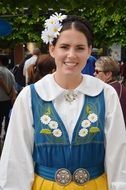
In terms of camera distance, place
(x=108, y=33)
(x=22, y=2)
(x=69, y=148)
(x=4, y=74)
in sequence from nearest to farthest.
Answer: (x=69, y=148)
(x=22, y=2)
(x=4, y=74)
(x=108, y=33)

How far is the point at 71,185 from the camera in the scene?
2.73 metres

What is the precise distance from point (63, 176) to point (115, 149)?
0.31 meters

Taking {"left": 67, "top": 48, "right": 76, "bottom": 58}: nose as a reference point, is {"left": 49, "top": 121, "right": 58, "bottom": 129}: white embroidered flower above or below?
below

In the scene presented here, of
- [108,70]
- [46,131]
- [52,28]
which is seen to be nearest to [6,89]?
[108,70]

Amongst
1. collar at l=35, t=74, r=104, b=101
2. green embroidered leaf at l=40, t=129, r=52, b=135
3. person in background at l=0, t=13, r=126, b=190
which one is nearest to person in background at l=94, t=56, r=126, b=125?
collar at l=35, t=74, r=104, b=101

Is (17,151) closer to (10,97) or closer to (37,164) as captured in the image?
(37,164)

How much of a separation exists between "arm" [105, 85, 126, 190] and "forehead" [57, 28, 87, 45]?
0.40 meters

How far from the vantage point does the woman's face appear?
8.91ft

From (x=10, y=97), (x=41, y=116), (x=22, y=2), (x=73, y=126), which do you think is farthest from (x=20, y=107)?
(x=10, y=97)

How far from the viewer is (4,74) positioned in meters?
7.34

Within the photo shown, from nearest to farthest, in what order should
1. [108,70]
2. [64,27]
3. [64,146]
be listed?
1. [64,146]
2. [64,27]
3. [108,70]

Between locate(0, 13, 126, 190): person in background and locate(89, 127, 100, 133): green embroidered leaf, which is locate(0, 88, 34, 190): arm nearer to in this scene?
locate(0, 13, 126, 190): person in background

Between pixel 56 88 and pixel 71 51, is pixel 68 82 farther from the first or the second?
pixel 71 51

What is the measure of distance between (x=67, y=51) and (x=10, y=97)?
16.0 ft
